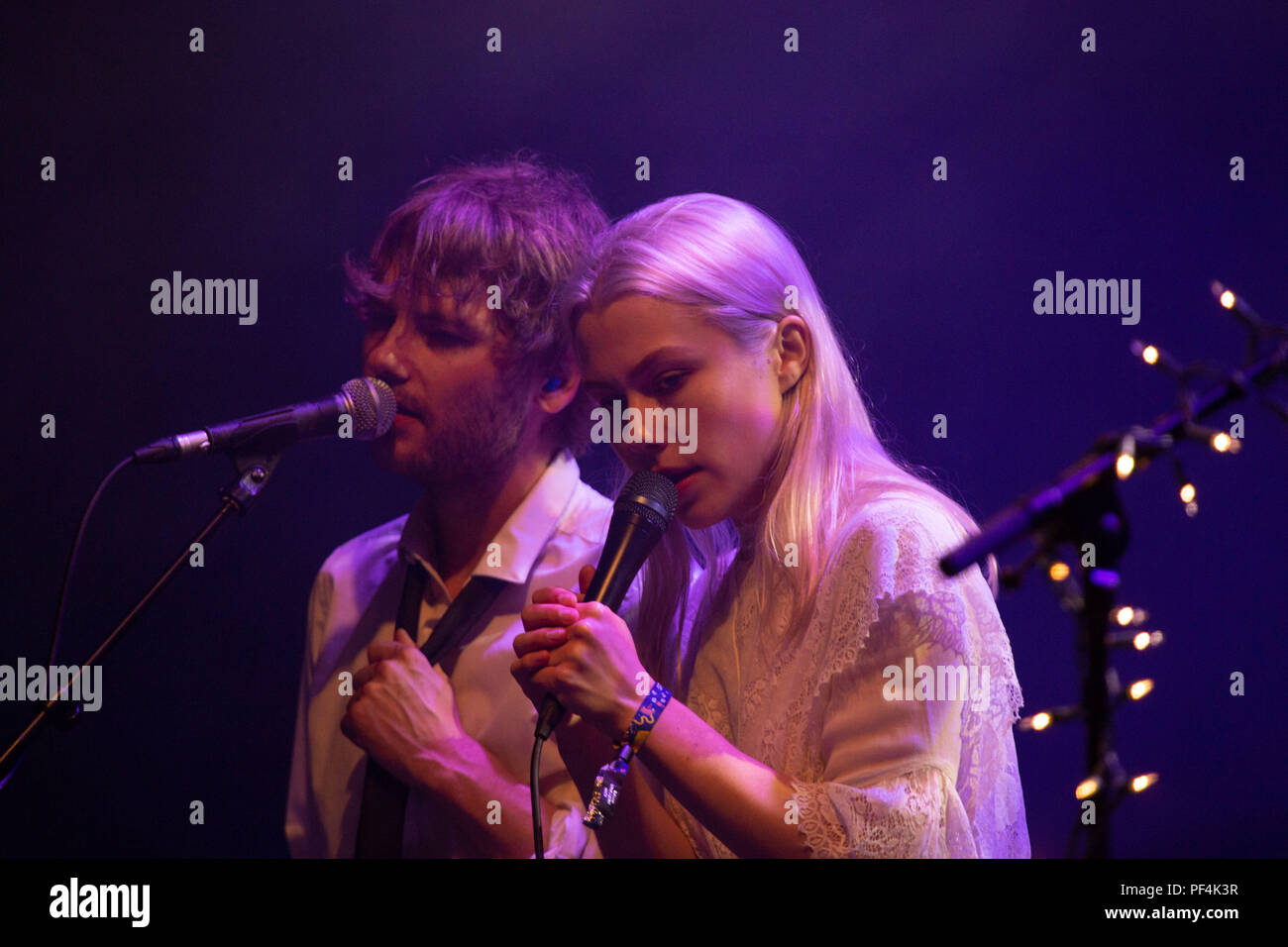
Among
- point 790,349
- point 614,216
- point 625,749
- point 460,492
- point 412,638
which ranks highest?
point 614,216

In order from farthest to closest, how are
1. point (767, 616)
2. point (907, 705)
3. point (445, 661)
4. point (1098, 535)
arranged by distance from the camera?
point (445, 661) → point (767, 616) → point (907, 705) → point (1098, 535)

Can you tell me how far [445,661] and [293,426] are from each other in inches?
21.3

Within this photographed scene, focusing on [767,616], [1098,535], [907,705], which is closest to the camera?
[1098,535]

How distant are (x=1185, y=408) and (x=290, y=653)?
1751 millimetres

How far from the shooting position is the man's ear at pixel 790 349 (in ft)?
5.69

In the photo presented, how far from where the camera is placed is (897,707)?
1.48 meters

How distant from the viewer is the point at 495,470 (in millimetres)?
2094

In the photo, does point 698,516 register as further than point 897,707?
Yes

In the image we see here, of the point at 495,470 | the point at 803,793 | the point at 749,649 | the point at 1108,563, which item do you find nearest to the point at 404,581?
the point at 495,470

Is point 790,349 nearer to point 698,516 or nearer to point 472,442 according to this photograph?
point 698,516

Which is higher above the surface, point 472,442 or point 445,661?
point 472,442

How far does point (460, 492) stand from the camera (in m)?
2.11

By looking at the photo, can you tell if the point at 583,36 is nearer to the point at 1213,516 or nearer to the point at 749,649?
the point at 749,649

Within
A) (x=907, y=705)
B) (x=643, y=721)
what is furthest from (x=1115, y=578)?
(x=643, y=721)
